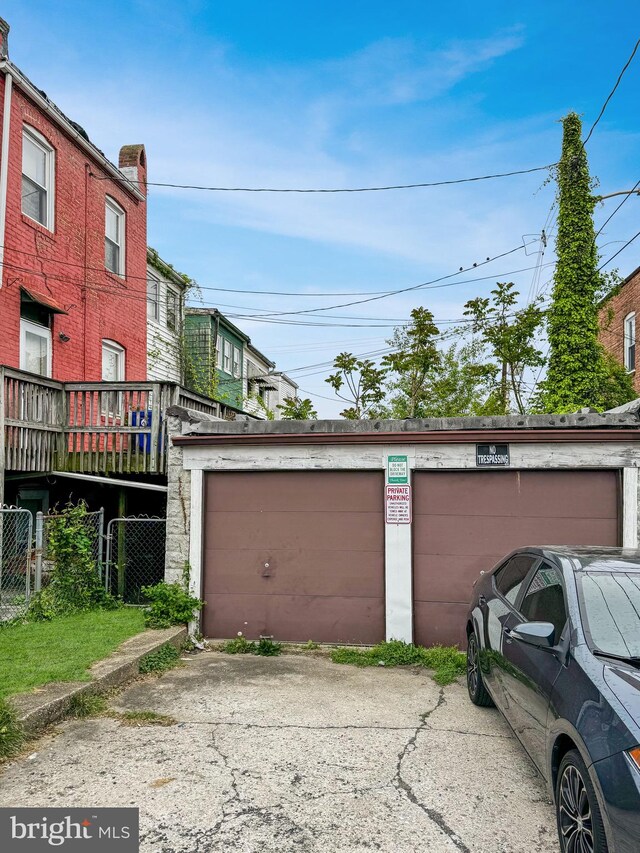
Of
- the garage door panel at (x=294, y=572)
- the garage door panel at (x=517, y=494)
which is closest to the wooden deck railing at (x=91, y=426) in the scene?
the garage door panel at (x=294, y=572)

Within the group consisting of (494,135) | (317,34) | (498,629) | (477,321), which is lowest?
(498,629)

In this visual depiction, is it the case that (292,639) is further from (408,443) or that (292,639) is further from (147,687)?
(408,443)

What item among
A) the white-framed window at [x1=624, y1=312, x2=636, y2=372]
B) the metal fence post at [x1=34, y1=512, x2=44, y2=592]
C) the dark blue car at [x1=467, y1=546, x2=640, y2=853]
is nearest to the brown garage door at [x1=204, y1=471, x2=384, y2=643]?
the metal fence post at [x1=34, y1=512, x2=44, y2=592]

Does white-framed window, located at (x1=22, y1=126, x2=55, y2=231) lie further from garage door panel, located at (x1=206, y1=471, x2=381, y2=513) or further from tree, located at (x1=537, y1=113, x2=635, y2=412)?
tree, located at (x1=537, y1=113, x2=635, y2=412)

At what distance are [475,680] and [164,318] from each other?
599 inches

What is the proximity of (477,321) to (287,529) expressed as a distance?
1365 centimetres

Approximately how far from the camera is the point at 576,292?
47.9 feet

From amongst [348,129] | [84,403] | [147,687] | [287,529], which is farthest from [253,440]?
[348,129]

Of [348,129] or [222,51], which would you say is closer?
[222,51]

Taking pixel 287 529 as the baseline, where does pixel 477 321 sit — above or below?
above

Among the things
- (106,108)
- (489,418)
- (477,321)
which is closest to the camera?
(489,418)

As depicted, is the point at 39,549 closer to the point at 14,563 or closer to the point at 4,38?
the point at 14,563

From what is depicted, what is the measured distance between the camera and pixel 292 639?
777 cm

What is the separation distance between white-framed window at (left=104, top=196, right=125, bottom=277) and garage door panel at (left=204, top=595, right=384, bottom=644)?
9.52 metres
